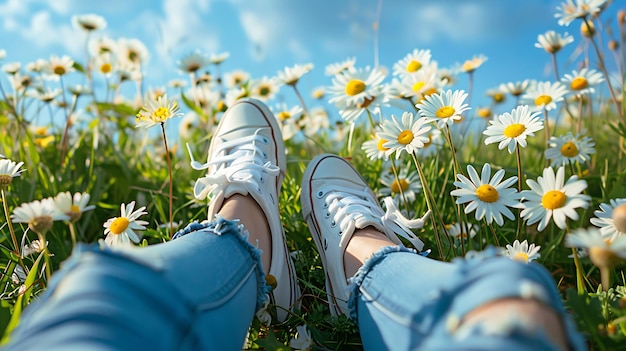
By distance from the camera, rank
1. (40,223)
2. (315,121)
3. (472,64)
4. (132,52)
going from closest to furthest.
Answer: (40,223) < (472,64) < (132,52) < (315,121)

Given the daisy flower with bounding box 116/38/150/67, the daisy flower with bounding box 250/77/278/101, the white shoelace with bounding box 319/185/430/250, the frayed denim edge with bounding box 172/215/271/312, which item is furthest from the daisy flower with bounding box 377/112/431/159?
the daisy flower with bounding box 116/38/150/67

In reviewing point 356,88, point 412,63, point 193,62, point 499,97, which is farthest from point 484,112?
point 193,62

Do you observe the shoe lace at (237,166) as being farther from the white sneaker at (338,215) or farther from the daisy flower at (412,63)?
the daisy flower at (412,63)

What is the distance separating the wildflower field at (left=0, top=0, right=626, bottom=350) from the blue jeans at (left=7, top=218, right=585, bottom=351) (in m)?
0.12

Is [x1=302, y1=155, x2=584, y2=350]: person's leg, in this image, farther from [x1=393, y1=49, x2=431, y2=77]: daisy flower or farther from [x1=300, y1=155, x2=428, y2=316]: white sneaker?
[x1=393, y1=49, x2=431, y2=77]: daisy flower

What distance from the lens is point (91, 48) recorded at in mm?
2104

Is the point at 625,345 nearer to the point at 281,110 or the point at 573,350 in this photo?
the point at 573,350

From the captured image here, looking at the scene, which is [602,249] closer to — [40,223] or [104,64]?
[40,223]

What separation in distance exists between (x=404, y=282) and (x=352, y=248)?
0.36 m

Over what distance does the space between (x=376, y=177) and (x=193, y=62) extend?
0.76 meters

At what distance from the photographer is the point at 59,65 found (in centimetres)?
185

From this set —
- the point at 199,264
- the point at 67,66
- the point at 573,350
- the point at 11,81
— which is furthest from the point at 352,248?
the point at 11,81

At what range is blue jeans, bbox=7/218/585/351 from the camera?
489 mm

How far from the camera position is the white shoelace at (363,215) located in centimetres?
110
